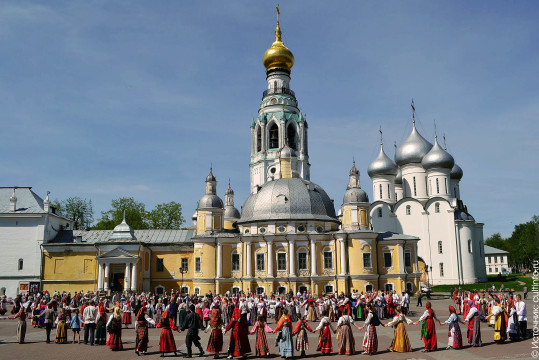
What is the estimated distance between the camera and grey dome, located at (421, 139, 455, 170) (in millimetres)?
53938

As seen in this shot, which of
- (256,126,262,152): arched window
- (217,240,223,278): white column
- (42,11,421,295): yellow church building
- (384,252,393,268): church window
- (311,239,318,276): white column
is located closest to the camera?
(311,239,318,276): white column

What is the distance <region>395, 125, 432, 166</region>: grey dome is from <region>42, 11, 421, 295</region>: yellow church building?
1323 cm

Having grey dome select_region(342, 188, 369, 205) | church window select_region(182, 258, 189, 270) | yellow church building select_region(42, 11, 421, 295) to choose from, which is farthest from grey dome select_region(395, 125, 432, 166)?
church window select_region(182, 258, 189, 270)

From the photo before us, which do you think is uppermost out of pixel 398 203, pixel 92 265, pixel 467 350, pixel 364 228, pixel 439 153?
pixel 439 153

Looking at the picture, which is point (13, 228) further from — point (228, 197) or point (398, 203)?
point (398, 203)

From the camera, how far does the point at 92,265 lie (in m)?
46.8

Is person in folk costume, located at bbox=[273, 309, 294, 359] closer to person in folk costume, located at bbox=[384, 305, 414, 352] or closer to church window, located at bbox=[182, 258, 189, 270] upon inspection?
person in folk costume, located at bbox=[384, 305, 414, 352]

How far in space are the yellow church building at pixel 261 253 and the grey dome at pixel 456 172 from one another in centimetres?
1715

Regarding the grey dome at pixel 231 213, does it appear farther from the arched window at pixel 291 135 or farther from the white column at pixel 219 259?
the white column at pixel 219 259

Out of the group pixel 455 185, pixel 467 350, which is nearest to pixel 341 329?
pixel 467 350

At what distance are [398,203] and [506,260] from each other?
172 feet

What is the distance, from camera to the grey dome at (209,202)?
46719mm

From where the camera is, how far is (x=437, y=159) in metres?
54.1

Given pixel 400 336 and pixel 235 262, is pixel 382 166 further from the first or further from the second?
pixel 400 336
